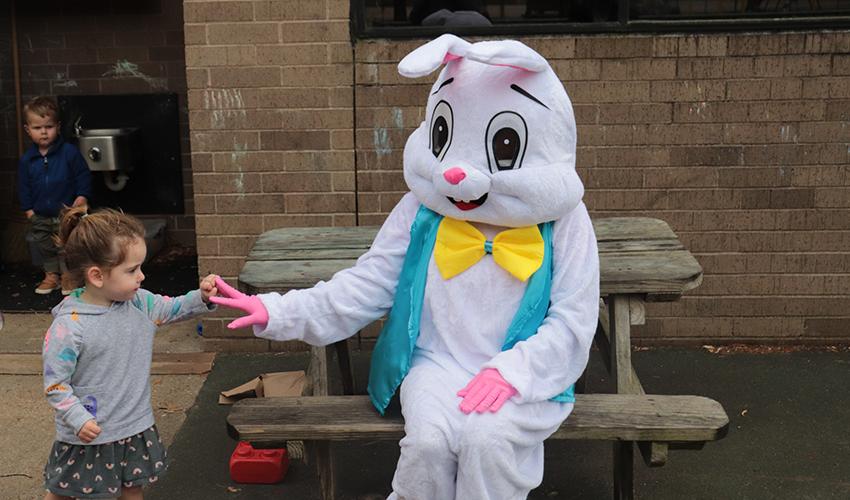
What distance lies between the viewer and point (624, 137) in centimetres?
513

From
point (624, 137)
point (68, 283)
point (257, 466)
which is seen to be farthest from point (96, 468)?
point (624, 137)

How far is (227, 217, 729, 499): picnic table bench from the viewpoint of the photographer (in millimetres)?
3156

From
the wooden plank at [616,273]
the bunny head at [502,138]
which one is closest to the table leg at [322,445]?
the wooden plank at [616,273]

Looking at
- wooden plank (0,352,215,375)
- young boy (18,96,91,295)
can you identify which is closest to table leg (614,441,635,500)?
wooden plank (0,352,215,375)

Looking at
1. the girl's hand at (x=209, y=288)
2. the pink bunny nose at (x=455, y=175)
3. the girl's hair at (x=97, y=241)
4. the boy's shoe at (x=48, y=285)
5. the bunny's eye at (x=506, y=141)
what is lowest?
the boy's shoe at (x=48, y=285)

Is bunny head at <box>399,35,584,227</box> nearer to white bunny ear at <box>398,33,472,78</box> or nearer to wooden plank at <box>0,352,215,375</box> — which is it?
white bunny ear at <box>398,33,472,78</box>

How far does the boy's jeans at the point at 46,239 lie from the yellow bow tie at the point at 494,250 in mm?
4242

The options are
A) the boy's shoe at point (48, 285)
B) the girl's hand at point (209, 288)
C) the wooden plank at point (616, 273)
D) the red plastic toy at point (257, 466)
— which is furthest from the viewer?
the boy's shoe at point (48, 285)

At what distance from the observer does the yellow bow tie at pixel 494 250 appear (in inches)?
122

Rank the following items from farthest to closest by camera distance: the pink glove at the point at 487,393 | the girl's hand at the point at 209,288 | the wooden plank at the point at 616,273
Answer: the wooden plank at the point at 616,273, the girl's hand at the point at 209,288, the pink glove at the point at 487,393

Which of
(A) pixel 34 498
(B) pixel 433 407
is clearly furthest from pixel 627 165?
(A) pixel 34 498

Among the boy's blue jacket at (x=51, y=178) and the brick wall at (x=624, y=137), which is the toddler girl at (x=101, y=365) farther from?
the boy's blue jacket at (x=51, y=178)

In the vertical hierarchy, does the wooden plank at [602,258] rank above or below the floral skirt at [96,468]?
above

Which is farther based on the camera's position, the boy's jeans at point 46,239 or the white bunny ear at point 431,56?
the boy's jeans at point 46,239
